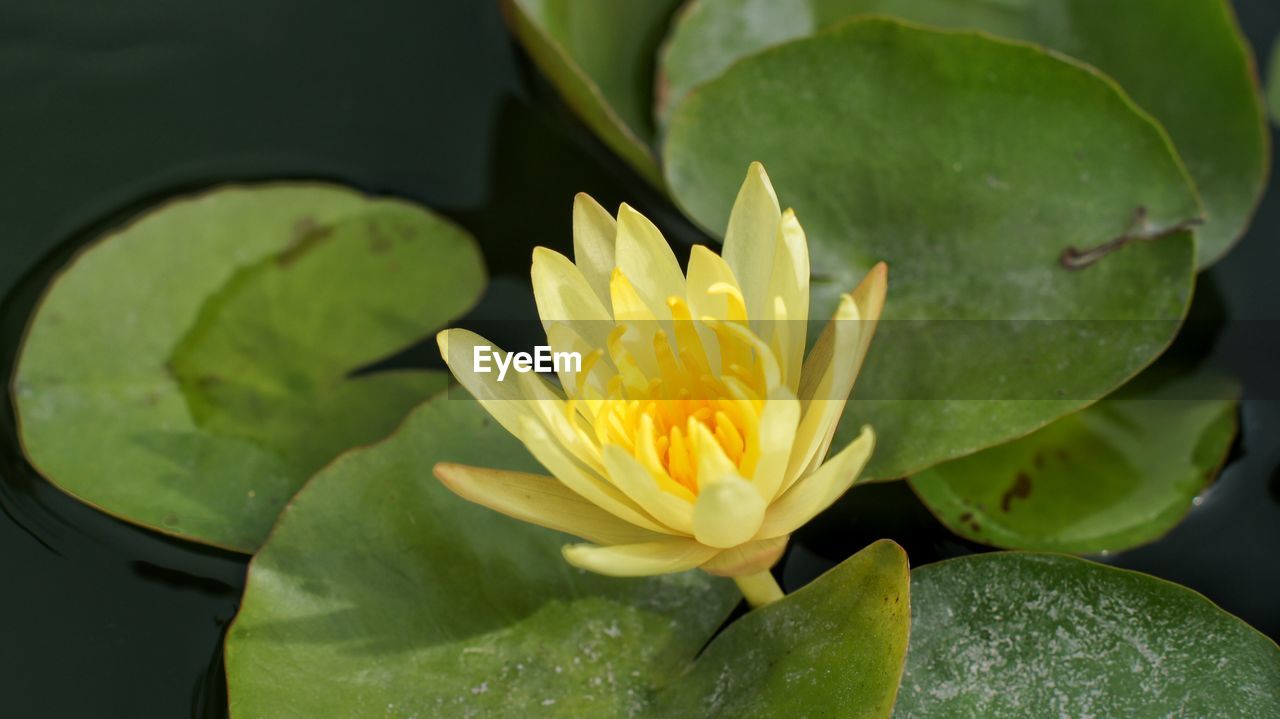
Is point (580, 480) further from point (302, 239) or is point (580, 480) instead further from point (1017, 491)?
point (302, 239)

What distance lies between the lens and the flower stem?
5.21 ft

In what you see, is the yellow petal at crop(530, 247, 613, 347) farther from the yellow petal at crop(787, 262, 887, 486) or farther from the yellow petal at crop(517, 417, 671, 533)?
the yellow petal at crop(787, 262, 887, 486)

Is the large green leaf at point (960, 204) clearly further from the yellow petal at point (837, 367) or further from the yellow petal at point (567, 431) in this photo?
the yellow petal at point (567, 431)

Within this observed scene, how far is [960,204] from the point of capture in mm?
1954

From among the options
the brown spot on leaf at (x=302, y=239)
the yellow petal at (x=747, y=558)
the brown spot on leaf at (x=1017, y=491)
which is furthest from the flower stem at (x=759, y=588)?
the brown spot on leaf at (x=302, y=239)

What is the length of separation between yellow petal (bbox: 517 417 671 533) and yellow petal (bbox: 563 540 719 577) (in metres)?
0.03

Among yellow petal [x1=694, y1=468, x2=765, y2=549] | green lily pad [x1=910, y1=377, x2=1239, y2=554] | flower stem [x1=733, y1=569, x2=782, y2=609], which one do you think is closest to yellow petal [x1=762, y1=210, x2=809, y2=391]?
yellow petal [x1=694, y1=468, x2=765, y2=549]

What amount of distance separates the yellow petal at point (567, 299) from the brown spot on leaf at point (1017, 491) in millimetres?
920

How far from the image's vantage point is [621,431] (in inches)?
53.2

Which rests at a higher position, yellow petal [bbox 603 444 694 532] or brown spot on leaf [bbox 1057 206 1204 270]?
yellow petal [bbox 603 444 694 532]

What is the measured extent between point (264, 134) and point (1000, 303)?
1835 mm

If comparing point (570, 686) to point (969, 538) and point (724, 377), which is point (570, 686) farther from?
point (969, 538)

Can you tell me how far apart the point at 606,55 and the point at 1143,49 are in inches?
47.8

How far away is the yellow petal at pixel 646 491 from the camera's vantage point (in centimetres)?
123
